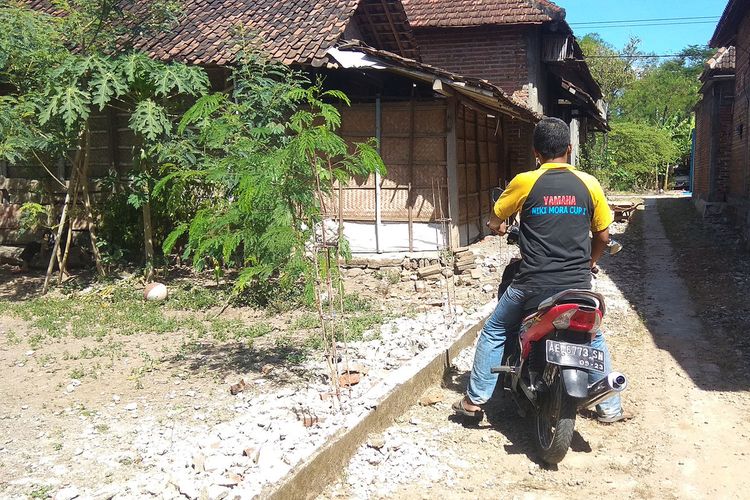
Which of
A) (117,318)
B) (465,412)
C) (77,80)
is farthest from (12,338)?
(465,412)

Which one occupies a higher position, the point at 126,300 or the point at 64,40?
the point at 64,40

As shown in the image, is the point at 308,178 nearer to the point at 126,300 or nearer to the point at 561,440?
the point at 561,440

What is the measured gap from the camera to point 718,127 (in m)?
17.7

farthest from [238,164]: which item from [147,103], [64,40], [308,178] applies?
[64,40]

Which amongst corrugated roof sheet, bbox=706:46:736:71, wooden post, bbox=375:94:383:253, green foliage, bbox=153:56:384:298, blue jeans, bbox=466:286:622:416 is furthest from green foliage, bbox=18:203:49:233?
corrugated roof sheet, bbox=706:46:736:71

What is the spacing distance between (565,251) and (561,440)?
1.07 metres

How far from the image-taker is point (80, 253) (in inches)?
412

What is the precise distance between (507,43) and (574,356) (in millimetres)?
12579

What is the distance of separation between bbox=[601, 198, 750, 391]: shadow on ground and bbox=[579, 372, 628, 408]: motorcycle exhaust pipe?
1914 millimetres

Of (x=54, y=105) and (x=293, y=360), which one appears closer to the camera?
(x=293, y=360)

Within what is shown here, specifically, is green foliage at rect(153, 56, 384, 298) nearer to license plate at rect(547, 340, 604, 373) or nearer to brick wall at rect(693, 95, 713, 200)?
license plate at rect(547, 340, 604, 373)

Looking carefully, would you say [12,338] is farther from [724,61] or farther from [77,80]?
[724,61]

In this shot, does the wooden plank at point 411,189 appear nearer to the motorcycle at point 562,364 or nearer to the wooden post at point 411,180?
the wooden post at point 411,180

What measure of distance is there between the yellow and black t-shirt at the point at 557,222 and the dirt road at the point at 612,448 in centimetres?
Answer: 105
